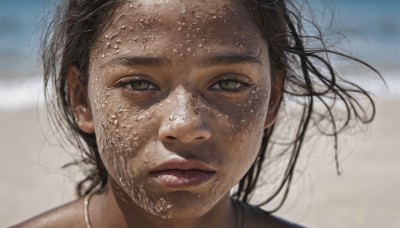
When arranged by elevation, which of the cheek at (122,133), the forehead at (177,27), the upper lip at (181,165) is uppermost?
the forehead at (177,27)

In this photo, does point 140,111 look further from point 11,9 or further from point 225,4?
point 11,9

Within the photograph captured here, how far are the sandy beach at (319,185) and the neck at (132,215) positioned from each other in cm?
142

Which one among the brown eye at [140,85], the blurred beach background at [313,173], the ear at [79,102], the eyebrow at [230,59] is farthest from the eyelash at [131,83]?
the blurred beach background at [313,173]

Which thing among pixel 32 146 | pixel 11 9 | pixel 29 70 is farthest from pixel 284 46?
pixel 11 9

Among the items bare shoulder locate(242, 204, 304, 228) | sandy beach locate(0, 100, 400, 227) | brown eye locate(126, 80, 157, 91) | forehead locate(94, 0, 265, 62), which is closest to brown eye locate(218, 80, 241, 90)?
forehead locate(94, 0, 265, 62)

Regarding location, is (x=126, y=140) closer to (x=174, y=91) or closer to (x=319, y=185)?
(x=174, y=91)

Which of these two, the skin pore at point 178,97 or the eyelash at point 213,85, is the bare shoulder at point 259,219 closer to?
the skin pore at point 178,97

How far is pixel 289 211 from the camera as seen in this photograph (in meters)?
4.62

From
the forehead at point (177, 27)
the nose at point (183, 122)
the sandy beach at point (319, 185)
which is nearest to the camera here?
the nose at point (183, 122)

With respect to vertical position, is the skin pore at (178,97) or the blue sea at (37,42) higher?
the blue sea at (37,42)

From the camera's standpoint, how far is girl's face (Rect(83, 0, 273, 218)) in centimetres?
233

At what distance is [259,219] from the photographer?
10.2ft

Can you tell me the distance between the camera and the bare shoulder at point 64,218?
2.95 metres

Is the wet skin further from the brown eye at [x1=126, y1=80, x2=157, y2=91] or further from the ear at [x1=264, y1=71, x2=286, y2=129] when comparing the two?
the ear at [x1=264, y1=71, x2=286, y2=129]
